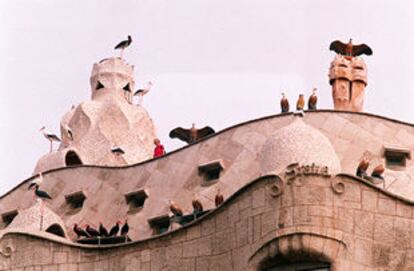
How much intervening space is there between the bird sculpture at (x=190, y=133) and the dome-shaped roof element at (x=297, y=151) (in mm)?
8524

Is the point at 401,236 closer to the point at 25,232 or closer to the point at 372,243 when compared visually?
the point at 372,243

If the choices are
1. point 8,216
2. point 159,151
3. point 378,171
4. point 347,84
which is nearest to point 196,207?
point 378,171

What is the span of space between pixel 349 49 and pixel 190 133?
417 centimetres

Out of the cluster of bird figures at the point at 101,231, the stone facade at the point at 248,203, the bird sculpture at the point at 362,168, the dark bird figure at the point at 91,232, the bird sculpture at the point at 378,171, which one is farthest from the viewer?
the dark bird figure at the point at 91,232

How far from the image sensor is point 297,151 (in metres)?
36.1

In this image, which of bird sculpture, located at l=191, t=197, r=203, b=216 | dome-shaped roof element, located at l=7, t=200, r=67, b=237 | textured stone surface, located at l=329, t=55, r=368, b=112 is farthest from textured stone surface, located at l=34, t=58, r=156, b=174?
bird sculpture, located at l=191, t=197, r=203, b=216

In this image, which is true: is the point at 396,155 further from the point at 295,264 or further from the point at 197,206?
the point at 295,264

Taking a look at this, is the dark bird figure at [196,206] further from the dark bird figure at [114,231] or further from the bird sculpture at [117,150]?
the bird sculpture at [117,150]

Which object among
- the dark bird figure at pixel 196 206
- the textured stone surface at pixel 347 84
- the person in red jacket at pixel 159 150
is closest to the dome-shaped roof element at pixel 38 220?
the dark bird figure at pixel 196 206

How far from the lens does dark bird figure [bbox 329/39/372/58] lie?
44.8 metres

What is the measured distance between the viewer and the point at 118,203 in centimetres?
4400

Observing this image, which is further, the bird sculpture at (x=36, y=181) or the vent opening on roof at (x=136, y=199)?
the bird sculpture at (x=36, y=181)

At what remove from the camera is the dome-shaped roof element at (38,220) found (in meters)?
41.5

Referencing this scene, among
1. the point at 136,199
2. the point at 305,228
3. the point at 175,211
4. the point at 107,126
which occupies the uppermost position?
the point at 107,126
